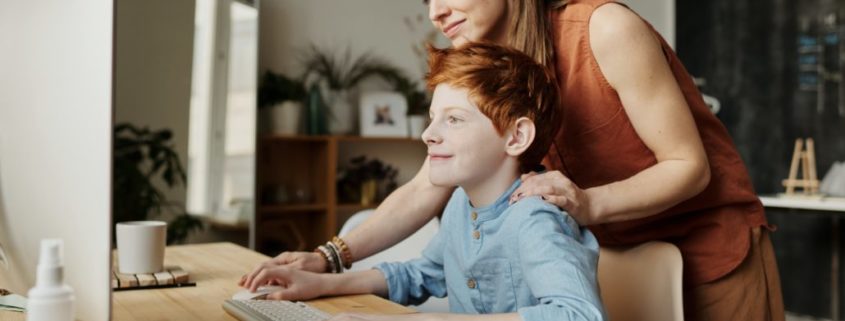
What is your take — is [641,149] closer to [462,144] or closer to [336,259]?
[462,144]

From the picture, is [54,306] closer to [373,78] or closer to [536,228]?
[536,228]

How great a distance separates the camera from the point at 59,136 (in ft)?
2.51

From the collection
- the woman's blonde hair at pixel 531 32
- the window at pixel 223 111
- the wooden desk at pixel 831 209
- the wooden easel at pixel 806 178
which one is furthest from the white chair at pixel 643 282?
the window at pixel 223 111

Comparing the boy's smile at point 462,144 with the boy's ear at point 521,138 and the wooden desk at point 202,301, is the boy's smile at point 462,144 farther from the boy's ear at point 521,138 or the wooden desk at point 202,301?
the wooden desk at point 202,301

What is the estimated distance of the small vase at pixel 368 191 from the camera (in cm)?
477

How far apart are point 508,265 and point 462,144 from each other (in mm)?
171

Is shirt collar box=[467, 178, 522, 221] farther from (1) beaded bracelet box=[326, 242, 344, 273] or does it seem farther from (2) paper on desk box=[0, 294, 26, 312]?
(2) paper on desk box=[0, 294, 26, 312]

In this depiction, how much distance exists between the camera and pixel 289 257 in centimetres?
133

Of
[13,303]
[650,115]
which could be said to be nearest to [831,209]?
[650,115]

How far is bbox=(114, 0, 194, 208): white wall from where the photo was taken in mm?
3875

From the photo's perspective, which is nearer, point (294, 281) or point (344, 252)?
point (294, 281)

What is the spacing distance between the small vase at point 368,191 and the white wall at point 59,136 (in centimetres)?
398

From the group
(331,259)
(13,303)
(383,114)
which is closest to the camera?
(13,303)

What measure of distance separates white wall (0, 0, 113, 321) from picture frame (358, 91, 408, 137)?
159 inches
